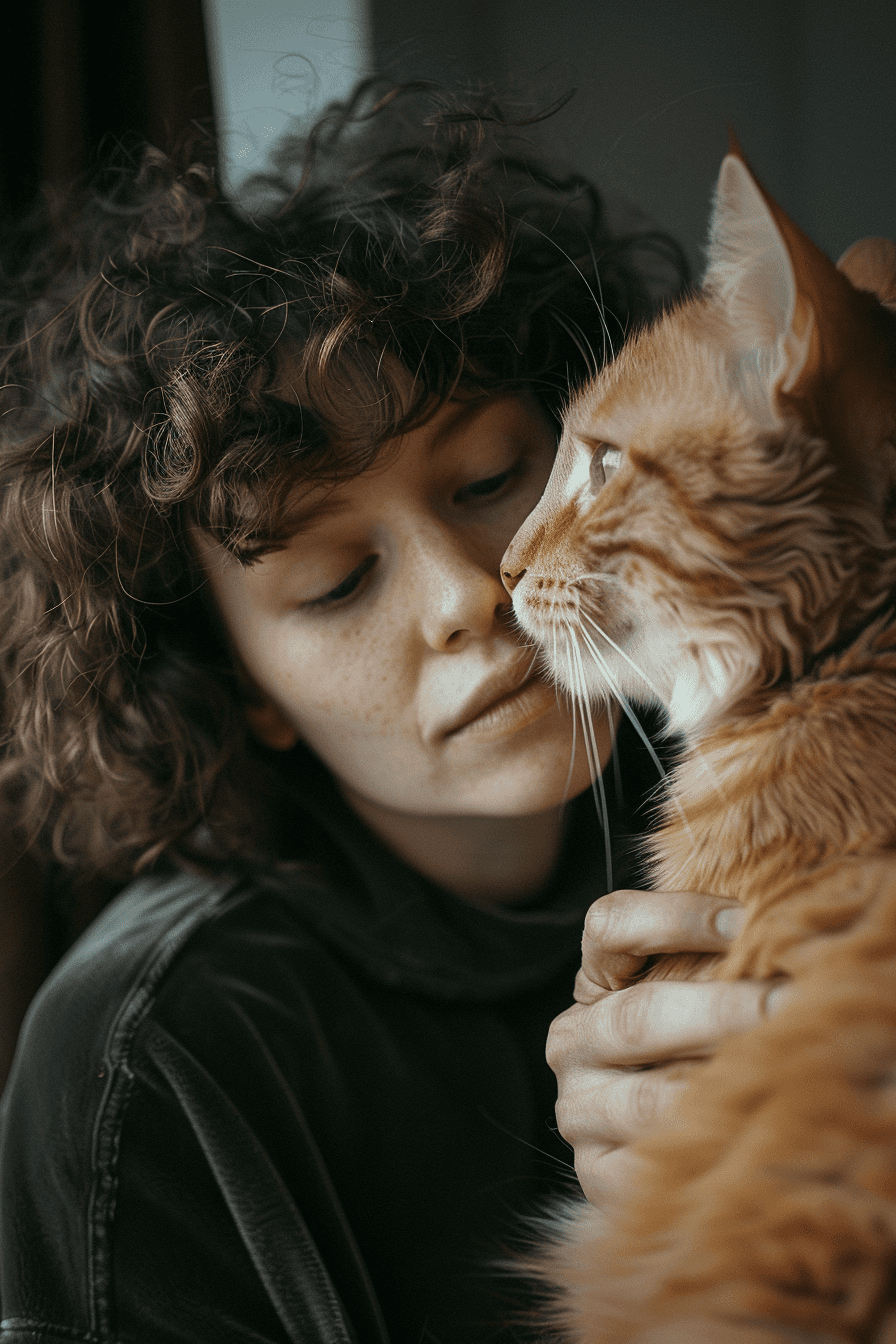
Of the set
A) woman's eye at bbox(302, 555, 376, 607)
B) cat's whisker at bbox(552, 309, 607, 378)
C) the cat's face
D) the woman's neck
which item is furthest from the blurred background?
the woman's neck

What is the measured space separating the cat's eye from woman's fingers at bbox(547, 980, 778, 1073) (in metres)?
0.34

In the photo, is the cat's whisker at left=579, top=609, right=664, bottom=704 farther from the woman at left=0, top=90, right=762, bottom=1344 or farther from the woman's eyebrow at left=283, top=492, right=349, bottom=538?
the woman's eyebrow at left=283, top=492, right=349, bottom=538

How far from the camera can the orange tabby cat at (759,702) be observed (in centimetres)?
40

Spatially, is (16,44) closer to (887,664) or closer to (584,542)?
(584,542)

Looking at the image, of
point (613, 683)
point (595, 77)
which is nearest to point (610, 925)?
point (613, 683)

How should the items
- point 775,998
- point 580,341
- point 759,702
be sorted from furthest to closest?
point 580,341, point 759,702, point 775,998

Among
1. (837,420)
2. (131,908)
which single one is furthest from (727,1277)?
(131,908)

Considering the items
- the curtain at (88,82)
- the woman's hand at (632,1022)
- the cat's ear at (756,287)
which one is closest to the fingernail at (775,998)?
the woman's hand at (632,1022)

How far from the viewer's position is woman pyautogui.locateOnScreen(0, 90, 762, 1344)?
703mm

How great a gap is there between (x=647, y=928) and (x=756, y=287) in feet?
1.26

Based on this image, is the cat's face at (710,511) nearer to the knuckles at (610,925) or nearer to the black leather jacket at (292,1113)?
the knuckles at (610,925)

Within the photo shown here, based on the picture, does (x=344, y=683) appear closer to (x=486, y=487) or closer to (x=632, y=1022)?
(x=486, y=487)

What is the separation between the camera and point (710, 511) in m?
0.54

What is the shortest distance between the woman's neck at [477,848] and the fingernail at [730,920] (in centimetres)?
44
